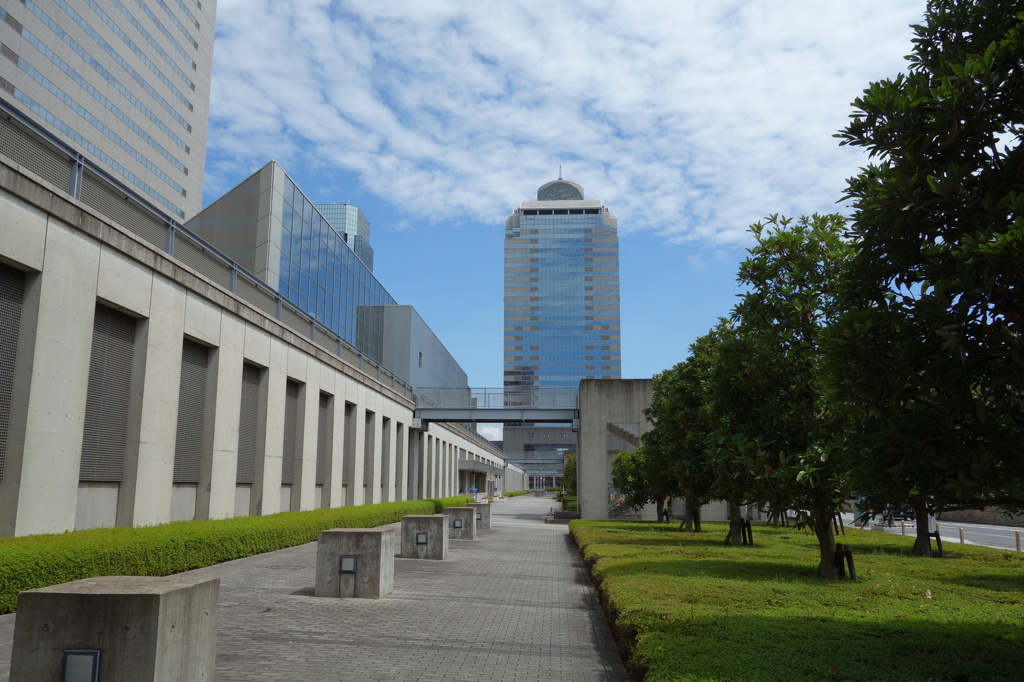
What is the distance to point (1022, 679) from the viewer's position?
5.95 metres

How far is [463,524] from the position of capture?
2606cm

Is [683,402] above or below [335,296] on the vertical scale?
below

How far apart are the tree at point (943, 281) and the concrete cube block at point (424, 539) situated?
12.7m

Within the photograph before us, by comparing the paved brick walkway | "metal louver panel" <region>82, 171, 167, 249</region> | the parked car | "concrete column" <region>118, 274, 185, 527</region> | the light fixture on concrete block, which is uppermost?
"metal louver panel" <region>82, 171, 167, 249</region>

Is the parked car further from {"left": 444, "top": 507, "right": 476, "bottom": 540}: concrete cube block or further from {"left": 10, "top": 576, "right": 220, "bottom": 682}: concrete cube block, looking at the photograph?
{"left": 444, "top": 507, "right": 476, "bottom": 540}: concrete cube block

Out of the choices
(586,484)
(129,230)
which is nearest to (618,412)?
(586,484)

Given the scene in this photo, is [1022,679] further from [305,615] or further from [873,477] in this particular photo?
[305,615]

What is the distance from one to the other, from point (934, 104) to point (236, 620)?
963 centimetres

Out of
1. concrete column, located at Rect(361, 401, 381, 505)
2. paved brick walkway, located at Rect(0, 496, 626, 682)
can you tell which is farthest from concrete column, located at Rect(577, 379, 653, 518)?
paved brick walkway, located at Rect(0, 496, 626, 682)

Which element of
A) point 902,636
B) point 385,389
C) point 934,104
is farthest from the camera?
point 385,389

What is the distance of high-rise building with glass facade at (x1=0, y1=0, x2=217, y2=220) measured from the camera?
197 feet

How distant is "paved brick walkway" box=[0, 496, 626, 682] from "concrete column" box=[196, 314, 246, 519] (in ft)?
8.97

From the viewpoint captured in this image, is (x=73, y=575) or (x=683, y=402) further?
(x=683, y=402)

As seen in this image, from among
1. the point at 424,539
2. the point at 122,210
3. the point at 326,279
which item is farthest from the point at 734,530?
the point at 326,279
